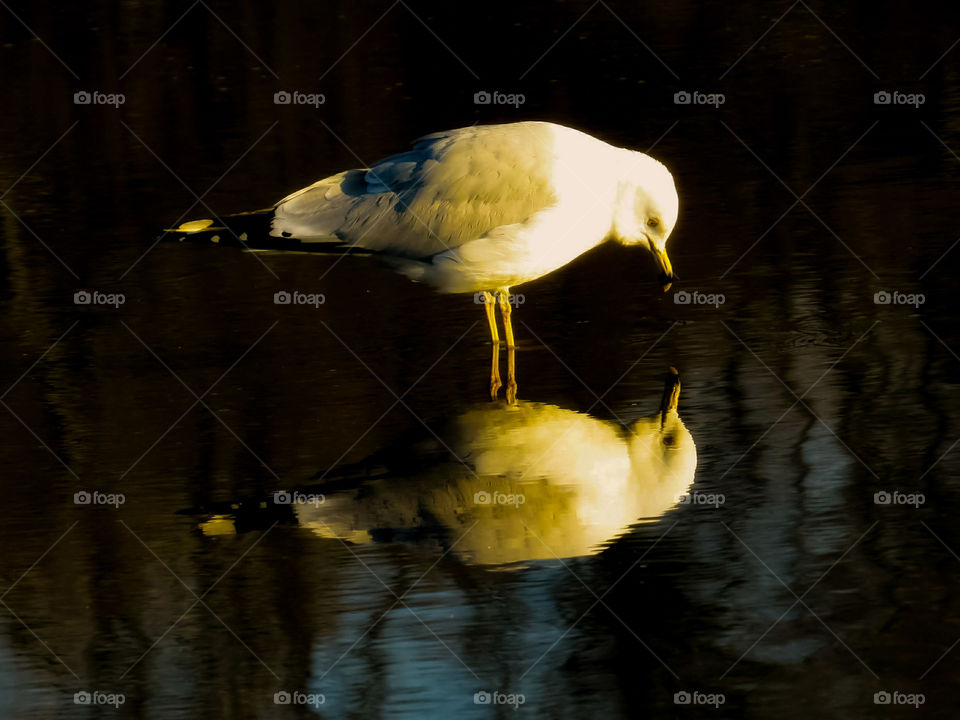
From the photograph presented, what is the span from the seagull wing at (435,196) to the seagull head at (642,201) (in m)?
0.46

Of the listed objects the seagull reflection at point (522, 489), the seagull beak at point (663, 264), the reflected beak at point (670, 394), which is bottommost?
the seagull reflection at point (522, 489)

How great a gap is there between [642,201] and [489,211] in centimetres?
84

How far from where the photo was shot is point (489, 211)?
8.56 m

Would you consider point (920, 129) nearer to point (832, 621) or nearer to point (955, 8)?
point (955, 8)

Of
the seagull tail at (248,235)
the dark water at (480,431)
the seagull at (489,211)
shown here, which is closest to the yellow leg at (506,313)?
the seagull at (489,211)

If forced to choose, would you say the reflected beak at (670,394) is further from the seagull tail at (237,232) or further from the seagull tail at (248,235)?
the seagull tail at (237,232)

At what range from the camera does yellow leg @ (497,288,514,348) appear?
29.5ft

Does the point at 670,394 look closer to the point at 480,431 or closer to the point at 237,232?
the point at 480,431

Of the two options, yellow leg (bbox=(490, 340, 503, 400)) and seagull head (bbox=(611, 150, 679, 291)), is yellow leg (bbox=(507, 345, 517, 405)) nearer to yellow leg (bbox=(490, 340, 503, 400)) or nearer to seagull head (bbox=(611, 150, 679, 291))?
yellow leg (bbox=(490, 340, 503, 400))

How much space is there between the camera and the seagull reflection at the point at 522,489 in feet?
21.4

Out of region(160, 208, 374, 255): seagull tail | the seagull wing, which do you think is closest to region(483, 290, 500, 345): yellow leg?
the seagull wing

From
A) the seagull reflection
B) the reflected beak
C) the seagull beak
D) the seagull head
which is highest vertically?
the seagull head

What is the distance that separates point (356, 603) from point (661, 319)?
376 cm

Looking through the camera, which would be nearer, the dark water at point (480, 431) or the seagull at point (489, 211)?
the dark water at point (480, 431)
